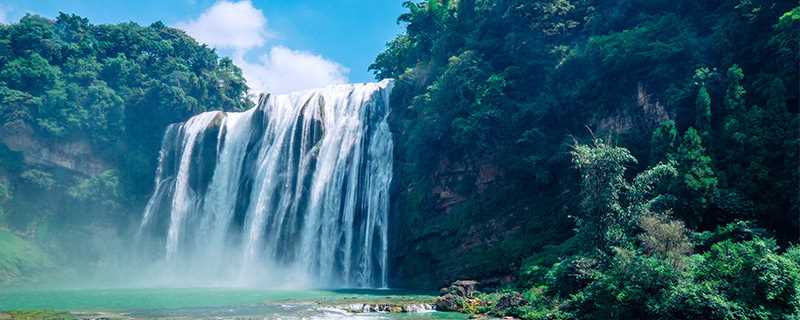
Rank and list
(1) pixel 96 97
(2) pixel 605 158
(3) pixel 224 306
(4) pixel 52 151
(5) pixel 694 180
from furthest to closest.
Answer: (1) pixel 96 97 < (4) pixel 52 151 < (3) pixel 224 306 < (5) pixel 694 180 < (2) pixel 605 158

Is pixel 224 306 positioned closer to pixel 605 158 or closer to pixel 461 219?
pixel 461 219

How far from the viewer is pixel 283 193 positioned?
4088cm

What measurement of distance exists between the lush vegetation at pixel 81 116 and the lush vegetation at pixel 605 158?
2378 cm

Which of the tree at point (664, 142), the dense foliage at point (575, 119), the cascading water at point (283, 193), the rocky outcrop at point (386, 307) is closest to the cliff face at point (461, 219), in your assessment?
the dense foliage at point (575, 119)

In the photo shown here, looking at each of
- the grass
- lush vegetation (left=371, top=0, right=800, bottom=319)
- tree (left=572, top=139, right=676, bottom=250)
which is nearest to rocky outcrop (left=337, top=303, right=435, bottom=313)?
lush vegetation (left=371, top=0, right=800, bottom=319)

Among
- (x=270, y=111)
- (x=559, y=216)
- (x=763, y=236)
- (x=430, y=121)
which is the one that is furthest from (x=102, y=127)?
(x=763, y=236)

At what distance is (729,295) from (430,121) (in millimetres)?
21751

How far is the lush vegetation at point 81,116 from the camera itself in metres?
49.5

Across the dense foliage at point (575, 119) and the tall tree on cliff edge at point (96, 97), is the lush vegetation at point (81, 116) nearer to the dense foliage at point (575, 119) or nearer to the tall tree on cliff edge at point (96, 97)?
the tall tree on cliff edge at point (96, 97)

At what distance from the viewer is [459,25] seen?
132 ft

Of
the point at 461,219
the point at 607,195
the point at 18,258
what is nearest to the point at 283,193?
the point at 461,219

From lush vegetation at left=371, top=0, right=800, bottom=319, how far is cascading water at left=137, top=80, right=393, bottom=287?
83.0 inches

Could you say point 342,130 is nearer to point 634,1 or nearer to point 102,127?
point 634,1

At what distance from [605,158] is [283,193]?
24470mm
